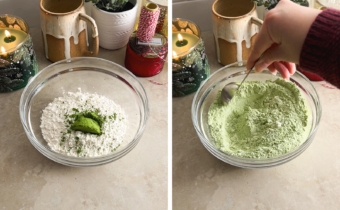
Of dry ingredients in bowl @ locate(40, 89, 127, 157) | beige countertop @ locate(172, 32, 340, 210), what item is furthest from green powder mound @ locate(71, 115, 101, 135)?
beige countertop @ locate(172, 32, 340, 210)

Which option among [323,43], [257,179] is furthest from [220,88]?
[323,43]

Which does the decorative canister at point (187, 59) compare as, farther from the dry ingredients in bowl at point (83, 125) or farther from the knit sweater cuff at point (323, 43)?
the knit sweater cuff at point (323, 43)

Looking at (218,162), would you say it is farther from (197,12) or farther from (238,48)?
(197,12)

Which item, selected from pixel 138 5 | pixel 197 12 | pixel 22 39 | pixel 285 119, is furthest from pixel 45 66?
pixel 285 119

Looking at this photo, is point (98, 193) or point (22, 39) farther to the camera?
point (22, 39)

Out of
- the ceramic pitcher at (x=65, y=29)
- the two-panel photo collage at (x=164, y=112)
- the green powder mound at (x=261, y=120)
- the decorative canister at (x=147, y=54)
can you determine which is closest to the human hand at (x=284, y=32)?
the two-panel photo collage at (x=164, y=112)

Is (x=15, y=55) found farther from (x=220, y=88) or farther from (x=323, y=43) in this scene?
(x=323, y=43)

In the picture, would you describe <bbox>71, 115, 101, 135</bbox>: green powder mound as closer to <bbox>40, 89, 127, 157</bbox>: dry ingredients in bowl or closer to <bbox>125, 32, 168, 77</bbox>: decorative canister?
<bbox>40, 89, 127, 157</bbox>: dry ingredients in bowl
